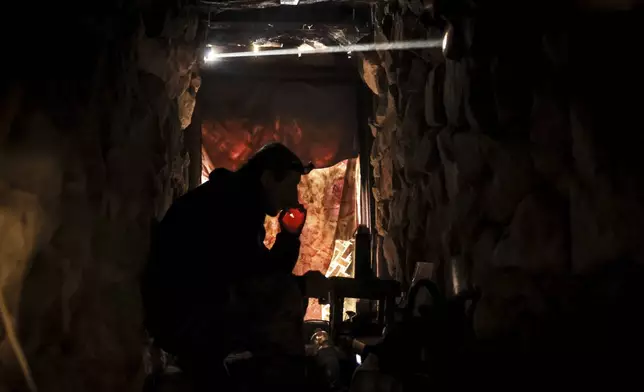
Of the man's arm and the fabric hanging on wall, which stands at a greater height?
the fabric hanging on wall

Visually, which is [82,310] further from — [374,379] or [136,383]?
[374,379]

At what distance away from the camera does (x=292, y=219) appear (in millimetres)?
3576

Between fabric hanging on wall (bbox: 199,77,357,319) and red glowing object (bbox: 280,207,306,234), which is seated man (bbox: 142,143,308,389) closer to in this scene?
red glowing object (bbox: 280,207,306,234)

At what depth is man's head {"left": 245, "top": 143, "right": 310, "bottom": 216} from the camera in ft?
10.8

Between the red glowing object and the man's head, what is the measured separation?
8.6 inches

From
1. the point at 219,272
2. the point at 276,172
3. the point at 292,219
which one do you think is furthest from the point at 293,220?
the point at 219,272

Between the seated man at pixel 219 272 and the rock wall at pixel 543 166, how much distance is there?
0.99 metres

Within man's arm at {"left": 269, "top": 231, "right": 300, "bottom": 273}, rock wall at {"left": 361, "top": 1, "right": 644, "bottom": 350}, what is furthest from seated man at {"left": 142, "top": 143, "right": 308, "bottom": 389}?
rock wall at {"left": 361, "top": 1, "right": 644, "bottom": 350}

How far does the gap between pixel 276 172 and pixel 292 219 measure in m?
0.40

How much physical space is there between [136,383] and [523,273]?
2.11 metres

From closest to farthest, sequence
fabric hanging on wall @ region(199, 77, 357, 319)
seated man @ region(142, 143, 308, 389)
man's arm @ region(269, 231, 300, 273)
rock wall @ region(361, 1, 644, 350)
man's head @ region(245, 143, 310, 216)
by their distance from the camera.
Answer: rock wall @ region(361, 1, 644, 350)
seated man @ region(142, 143, 308, 389)
man's head @ region(245, 143, 310, 216)
man's arm @ region(269, 231, 300, 273)
fabric hanging on wall @ region(199, 77, 357, 319)

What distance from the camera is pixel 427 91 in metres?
3.01

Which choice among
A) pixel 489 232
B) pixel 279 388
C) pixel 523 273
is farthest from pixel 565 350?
pixel 279 388

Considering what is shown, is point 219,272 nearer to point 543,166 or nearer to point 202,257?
point 202,257
